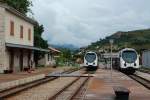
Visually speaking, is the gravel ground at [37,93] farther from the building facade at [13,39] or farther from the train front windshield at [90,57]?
the train front windshield at [90,57]

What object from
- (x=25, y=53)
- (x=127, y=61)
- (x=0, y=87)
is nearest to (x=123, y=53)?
(x=127, y=61)

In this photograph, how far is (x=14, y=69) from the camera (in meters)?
A: 51.0

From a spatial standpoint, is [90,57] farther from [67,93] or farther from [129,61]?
[67,93]

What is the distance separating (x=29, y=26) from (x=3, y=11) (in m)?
13.3

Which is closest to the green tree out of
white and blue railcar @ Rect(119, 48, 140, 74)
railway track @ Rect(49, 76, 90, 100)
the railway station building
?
the railway station building

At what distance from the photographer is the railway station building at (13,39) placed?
4666 centimetres

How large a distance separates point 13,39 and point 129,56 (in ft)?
47.3

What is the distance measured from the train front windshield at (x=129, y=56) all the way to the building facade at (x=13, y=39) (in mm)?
11297

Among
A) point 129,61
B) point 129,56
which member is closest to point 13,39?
point 129,61

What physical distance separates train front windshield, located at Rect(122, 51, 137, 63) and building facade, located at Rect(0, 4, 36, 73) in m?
11.3

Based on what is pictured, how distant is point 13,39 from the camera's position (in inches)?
1988

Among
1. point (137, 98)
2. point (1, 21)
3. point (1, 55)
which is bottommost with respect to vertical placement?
point (137, 98)

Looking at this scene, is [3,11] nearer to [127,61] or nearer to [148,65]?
[127,61]

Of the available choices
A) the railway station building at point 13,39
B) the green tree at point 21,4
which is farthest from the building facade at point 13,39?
the green tree at point 21,4
